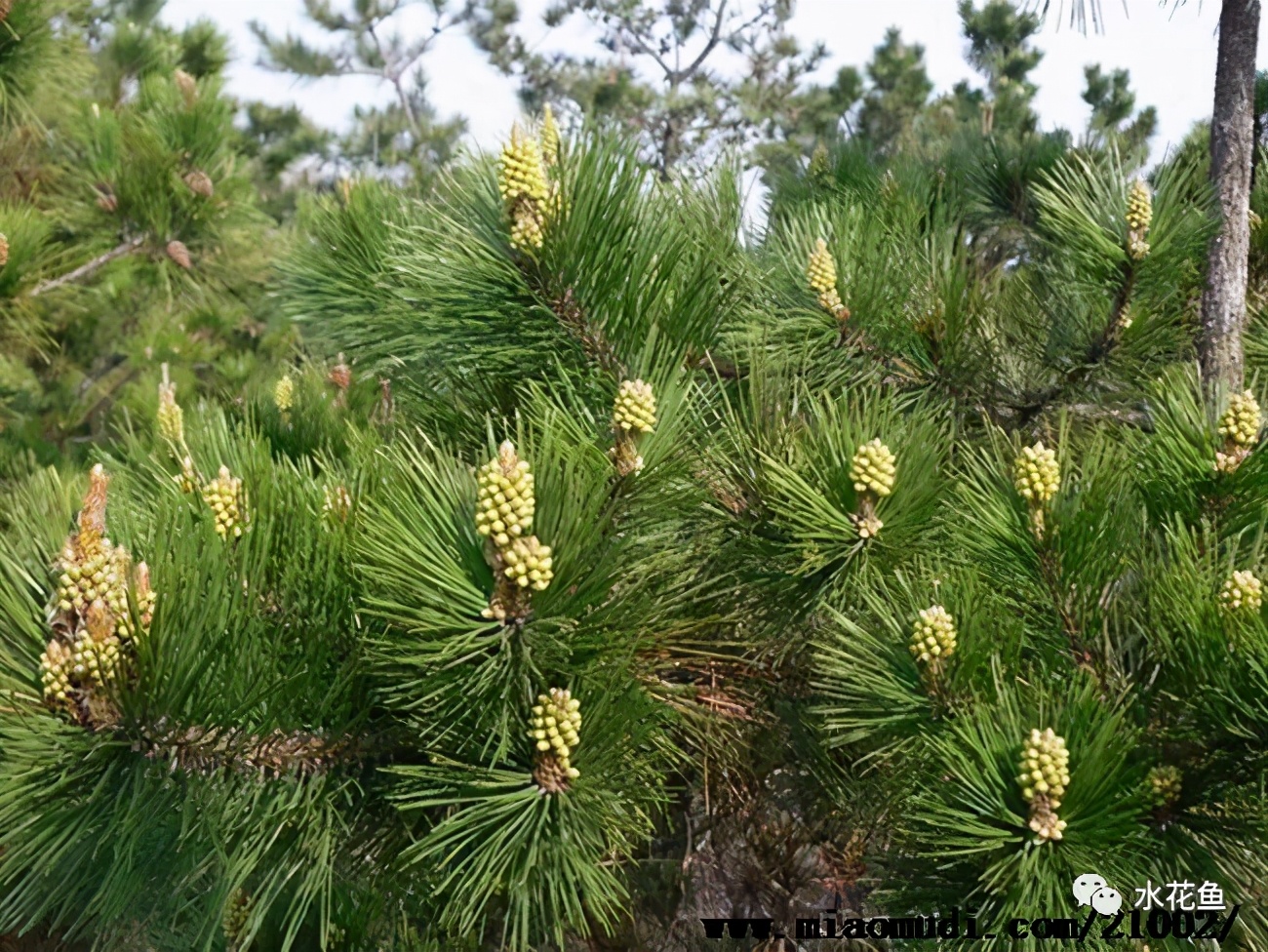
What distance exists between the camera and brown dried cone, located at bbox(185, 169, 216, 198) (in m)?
2.21

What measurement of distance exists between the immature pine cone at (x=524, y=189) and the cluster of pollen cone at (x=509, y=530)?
0.27 meters

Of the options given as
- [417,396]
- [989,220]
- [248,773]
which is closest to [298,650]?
[248,773]

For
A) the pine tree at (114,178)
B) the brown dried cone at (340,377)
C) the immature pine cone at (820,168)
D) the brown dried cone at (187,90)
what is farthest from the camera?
the brown dried cone at (187,90)

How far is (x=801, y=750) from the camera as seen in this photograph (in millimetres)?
1141

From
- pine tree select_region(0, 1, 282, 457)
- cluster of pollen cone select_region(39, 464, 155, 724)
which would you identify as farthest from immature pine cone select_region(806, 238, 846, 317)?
pine tree select_region(0, 1, 282, 457)

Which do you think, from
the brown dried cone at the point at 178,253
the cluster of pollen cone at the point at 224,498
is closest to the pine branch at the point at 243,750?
the cluster of pollen cone at the point at 224,498

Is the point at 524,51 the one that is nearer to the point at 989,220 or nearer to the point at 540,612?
→ the point at 989,220

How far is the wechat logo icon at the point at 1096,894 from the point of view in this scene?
0.75m

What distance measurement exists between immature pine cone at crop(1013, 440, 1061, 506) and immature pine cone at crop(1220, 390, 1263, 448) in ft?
0.50

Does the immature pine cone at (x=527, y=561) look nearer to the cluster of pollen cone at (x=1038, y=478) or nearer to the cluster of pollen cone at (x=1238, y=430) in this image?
the cluster of pollen cone at (x=1038, y=478)

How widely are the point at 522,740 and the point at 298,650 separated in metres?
0.16

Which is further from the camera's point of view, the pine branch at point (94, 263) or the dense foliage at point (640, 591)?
the pine branch at point (94, 263)

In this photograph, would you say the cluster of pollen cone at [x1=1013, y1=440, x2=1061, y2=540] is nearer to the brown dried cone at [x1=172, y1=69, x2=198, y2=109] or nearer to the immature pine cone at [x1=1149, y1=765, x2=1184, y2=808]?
the immature pine cone at [x1=1149, y1=765, x2=1184, y2=808]

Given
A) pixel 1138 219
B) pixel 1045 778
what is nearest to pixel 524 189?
pixel 1045 778
